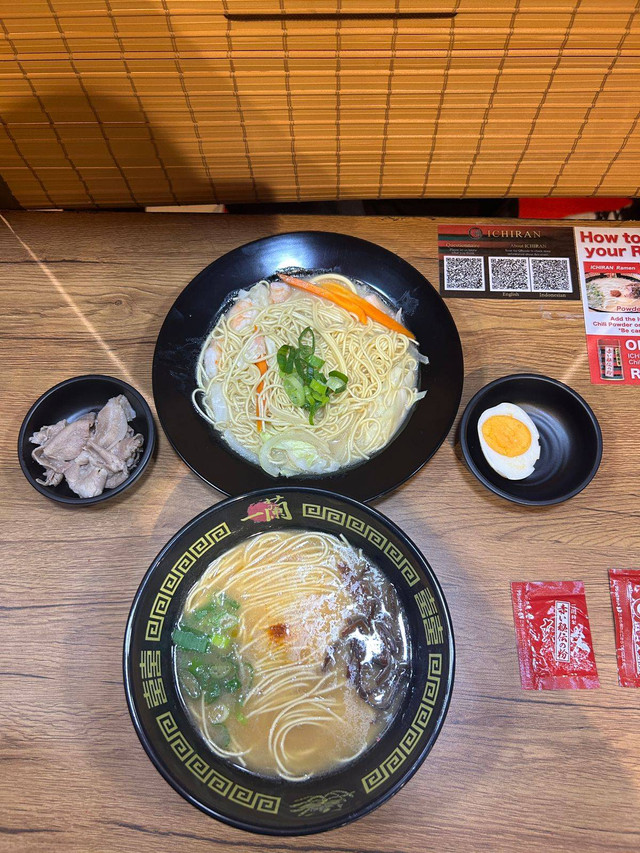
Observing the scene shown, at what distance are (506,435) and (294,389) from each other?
28.1 inches

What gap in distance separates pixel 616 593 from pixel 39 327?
2.21m

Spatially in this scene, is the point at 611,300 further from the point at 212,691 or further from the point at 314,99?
the point at 212,691

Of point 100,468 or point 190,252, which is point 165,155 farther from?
point 100,468

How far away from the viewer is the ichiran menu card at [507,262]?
2.36 metres

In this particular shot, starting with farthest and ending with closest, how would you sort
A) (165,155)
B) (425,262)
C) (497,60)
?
(425,262), (165,155), (497,60)

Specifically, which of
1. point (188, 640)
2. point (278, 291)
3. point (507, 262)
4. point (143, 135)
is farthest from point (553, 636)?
point (143, 135)

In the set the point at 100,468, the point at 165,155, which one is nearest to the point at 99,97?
the point at 165,155

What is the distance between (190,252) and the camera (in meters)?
2.42

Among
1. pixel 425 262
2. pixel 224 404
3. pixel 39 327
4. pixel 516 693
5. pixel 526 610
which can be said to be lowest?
pixel 516 693

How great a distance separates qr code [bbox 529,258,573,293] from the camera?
7.75 ft

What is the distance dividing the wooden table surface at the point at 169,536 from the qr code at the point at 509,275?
7 cm

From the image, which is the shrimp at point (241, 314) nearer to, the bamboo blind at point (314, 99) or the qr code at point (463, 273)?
the bamboo blind at point (314, 99)

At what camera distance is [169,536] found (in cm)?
207

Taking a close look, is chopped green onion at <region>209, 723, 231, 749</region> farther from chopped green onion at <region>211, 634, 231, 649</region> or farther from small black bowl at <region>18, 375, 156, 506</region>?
small black bowl at <region>18, 375, 156, 506</region>
